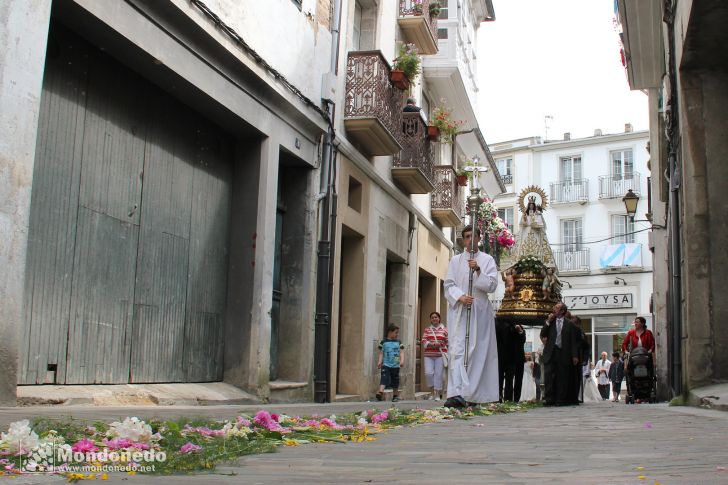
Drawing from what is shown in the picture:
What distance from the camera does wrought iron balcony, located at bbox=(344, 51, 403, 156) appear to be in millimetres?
15188

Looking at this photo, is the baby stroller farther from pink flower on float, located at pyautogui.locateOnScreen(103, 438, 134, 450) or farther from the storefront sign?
the storefront sign

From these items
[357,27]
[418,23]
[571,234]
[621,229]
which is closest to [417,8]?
[418,23]

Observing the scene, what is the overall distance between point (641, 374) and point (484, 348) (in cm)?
672

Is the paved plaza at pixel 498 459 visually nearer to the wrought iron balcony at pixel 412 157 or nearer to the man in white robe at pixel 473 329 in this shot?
the man in white robe at pixel 473 329

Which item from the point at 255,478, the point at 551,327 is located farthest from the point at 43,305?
the point at 551,327

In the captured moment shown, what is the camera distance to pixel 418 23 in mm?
19672

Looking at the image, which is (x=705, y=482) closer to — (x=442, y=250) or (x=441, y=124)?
(x=441, y=124)

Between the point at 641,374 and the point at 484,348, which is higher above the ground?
the point at 484,348

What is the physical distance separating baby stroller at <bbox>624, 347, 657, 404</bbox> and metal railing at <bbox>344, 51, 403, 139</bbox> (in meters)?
6.08

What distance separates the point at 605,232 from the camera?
44812 millimetres

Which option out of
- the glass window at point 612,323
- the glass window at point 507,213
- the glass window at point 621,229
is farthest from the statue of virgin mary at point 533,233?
the glass window at point 507,213

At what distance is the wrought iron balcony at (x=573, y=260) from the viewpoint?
4441 centimetres

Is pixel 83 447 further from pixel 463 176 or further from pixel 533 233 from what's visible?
pixel 463 176

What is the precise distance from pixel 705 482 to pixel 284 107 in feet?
34.0
